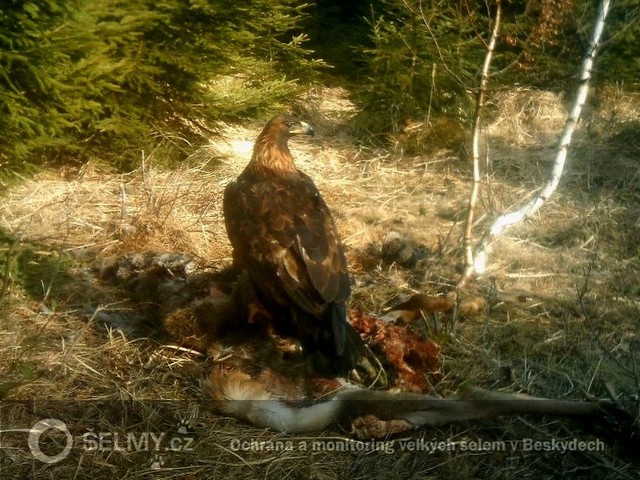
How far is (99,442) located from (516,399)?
2002 millimetres

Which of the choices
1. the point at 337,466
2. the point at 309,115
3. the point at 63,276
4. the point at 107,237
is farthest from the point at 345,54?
the point at 337,466

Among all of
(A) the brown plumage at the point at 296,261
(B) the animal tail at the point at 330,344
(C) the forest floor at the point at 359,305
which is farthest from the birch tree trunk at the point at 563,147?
(B) the animal tail at the point at 330,344

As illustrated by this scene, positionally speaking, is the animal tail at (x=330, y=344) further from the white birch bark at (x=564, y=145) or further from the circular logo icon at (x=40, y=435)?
the white birch bark at (x=564, y=145)

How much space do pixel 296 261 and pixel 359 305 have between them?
0.97 metres

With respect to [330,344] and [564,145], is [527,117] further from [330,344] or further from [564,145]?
[330,344]

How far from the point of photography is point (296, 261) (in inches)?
154

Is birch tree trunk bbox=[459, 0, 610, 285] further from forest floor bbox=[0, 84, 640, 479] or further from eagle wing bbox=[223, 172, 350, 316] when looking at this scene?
eagle wing bbox=[223, 172, 350, 316]

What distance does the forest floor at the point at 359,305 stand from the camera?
3.40 m

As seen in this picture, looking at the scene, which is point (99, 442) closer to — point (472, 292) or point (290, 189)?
point (290, 189)

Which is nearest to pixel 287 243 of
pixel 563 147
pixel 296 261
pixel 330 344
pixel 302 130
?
pixel 296 261

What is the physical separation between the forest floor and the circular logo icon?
3 centimetres

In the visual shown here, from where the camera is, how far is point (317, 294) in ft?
12.3

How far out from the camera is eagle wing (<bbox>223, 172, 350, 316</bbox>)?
149 inches

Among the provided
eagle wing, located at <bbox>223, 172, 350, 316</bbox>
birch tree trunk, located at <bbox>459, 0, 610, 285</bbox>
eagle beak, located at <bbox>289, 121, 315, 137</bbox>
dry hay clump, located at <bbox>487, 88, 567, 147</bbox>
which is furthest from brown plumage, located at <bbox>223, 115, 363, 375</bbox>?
dry hay clump, located at <bbox>487, 88, 567, 147</bbox>
